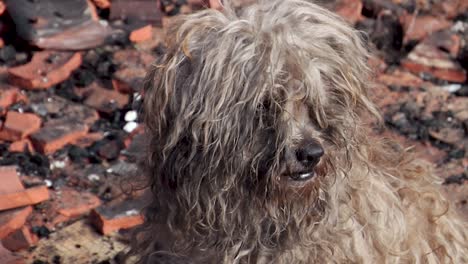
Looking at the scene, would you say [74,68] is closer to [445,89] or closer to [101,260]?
[101,260]

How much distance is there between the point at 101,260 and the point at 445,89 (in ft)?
8.08

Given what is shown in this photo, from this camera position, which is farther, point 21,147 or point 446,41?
point 446,41

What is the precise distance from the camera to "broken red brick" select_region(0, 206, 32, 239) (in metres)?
5.10

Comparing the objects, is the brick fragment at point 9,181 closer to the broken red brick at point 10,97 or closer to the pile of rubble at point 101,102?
the pile of rubble at point 101,102

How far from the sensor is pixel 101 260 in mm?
5055

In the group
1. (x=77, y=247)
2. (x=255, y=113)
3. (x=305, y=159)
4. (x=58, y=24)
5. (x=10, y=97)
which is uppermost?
(x=255, y=113)

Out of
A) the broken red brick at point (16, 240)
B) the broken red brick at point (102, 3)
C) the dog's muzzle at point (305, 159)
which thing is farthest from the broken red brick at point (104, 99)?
the dog's muzzle at point (305, 159)

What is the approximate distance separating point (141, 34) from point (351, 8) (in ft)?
4.45

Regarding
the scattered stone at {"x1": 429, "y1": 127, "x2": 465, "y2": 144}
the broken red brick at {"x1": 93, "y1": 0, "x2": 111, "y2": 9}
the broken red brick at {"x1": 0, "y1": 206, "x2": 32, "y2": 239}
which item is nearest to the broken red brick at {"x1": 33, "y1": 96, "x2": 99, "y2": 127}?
the broken red brick at {"x1": 0, "y1": 206, "x2": 32, "y2": 239}

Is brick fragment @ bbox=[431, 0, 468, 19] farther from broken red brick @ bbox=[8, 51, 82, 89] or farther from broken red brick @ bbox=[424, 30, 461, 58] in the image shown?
broken red brick @ bbox=[8, 51, 82, 89]

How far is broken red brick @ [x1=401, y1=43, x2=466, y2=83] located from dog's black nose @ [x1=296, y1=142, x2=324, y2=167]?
3138 mm

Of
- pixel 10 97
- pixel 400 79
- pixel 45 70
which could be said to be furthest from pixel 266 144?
pixel 400 79

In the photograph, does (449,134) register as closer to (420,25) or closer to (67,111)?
(420,25)

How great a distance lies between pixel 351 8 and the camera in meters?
6.80
